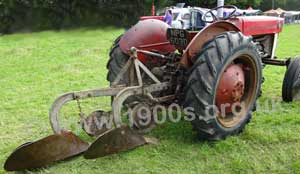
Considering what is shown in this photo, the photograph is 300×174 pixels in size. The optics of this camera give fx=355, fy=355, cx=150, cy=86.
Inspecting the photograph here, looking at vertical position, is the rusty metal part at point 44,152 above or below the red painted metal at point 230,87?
below

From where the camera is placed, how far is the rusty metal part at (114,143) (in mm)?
2623

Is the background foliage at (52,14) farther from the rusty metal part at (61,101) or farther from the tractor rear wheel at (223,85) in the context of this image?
the tractor rear wheel at (223,85)

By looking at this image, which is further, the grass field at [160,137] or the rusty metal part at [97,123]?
the rusty metal part at [97,123]

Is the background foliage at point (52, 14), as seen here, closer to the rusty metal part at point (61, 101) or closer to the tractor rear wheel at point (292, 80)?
the rusty metal part at point (61, 101)

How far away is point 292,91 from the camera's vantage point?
13.6 ft

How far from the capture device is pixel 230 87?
10.2ft

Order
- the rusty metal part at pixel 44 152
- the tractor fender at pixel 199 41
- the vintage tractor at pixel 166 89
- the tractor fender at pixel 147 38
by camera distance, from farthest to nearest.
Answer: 1. the tractor fender at pixel 147 38
2. the tractor fender at pixel 199 41
3. the vintage tractor at pixel 166 89
4. the rusty metal part at pixel 44 152

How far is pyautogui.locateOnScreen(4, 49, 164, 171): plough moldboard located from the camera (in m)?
2.58

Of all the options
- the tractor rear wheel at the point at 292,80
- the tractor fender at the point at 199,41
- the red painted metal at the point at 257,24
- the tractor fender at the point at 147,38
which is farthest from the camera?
the tractor rear wheel at the point at 292,80

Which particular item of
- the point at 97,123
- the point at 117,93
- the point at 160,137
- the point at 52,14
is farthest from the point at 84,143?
the point at 52,14

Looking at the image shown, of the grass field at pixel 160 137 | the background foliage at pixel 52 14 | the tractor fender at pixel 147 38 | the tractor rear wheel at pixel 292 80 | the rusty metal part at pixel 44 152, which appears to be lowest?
the grass field at pixel 160 137

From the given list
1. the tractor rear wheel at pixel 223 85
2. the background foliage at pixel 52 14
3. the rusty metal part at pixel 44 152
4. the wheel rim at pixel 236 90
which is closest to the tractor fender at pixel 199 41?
the tractor rear wheel at pixel 223 85

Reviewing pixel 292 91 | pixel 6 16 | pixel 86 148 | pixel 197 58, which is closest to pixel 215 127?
pixel 197 58

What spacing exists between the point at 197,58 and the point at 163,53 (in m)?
0.79
